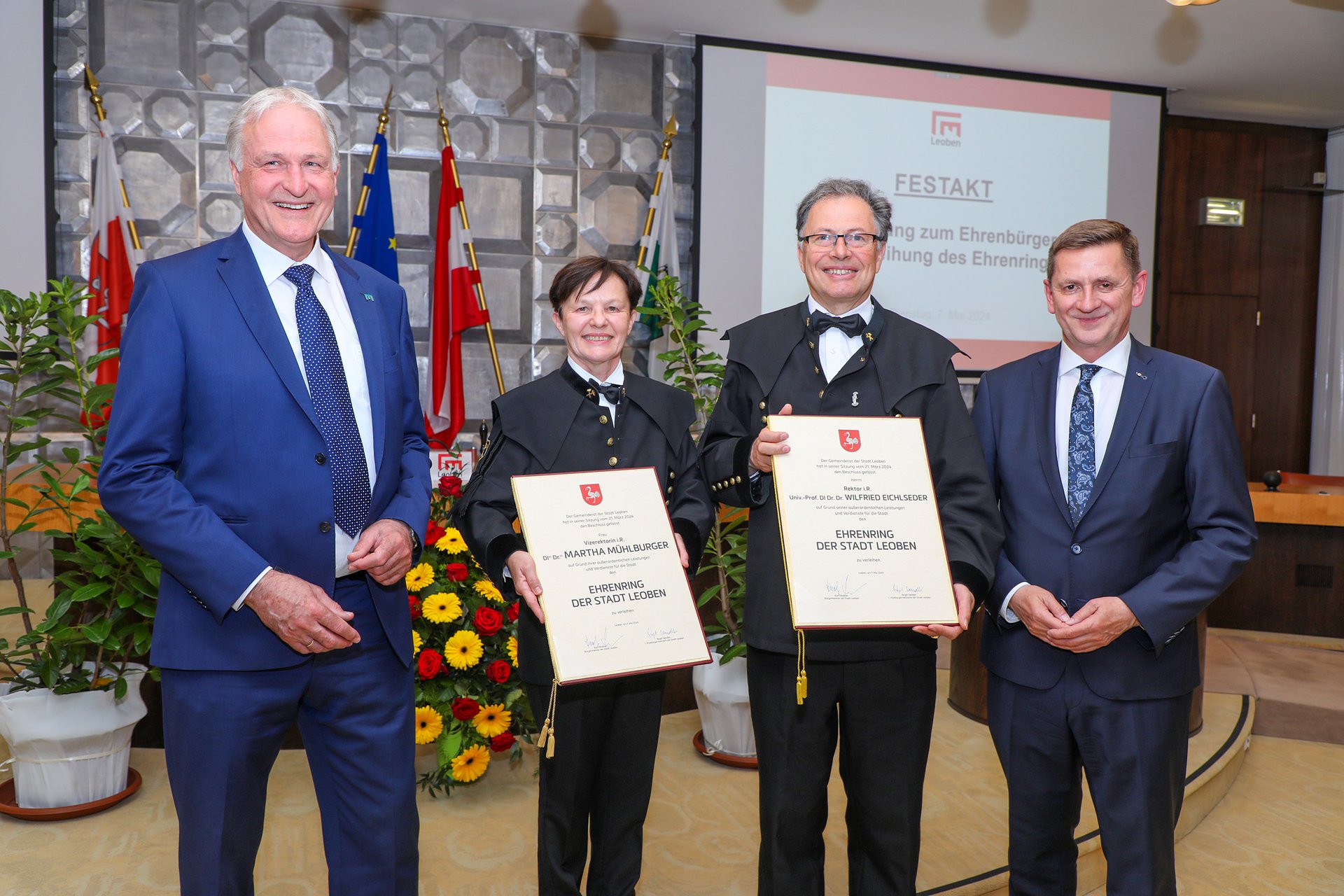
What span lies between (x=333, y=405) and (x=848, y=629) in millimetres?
1037

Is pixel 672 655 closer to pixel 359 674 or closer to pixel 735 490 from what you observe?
pixel 735 490

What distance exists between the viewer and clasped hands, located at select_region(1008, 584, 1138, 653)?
1754 mm

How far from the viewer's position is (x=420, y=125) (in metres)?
5.41

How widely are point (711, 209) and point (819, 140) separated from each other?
860mm

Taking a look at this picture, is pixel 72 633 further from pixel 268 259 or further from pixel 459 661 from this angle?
pixel 268 259

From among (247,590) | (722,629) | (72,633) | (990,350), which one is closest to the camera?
(247,590)

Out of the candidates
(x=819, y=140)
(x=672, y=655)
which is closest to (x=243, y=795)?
(x=672, y=655)

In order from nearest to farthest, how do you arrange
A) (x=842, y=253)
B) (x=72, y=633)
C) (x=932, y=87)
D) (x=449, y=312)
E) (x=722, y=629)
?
(x=842, y=253) → (x=72, y=633) → (x=722, y=629) → (x=449, y=312) → (x=932, y=87)

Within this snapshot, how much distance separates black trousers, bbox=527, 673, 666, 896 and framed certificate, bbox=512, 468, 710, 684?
233 mm

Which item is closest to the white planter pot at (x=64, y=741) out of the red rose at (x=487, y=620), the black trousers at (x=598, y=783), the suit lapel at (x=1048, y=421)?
the red rose at (x=487, y=620)

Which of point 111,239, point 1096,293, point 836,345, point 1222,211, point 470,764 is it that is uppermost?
point 1222,211

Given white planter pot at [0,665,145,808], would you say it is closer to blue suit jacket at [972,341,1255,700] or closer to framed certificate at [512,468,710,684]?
framed certificate at [512,468,710,684]

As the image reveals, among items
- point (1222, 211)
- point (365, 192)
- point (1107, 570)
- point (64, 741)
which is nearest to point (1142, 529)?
point (1107, 570)
